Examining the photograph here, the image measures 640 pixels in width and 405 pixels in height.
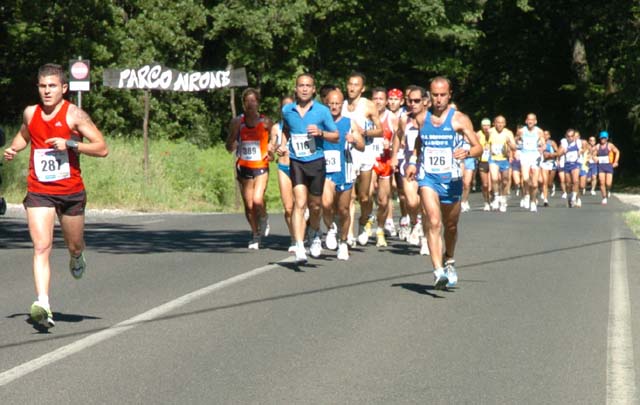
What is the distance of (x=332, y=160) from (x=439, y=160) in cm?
290

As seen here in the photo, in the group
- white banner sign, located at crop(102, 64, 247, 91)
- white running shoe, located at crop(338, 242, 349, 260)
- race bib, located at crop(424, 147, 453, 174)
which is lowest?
white running shoe, located at crop(338, 242, 349, 260)

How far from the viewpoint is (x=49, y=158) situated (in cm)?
935

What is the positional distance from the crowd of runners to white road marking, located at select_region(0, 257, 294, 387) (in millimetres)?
468

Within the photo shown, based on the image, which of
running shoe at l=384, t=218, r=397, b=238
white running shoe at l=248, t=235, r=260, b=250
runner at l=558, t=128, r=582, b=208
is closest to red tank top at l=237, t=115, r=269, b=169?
white running shoe at l=248, t=235, r=260, b=250

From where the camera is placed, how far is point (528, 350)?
867cm

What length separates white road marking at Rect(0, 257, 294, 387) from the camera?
7719 millimetres

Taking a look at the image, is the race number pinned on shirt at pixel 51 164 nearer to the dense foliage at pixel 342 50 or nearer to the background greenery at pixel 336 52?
the background greenery at pixel 336 52

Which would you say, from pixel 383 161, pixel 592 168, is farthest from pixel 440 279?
pixel 592 168

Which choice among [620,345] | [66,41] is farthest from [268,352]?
[66,41]

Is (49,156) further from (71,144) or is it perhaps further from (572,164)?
(572,164)

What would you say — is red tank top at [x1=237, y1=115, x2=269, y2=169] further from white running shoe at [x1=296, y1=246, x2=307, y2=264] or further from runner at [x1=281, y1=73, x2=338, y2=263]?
white running shoe at [x1=296, y1=246, x2=307, y2=264]

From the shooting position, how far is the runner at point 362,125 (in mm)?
15703

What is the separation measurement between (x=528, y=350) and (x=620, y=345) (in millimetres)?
710

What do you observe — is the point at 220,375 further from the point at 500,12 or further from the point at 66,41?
the point at 500,12
